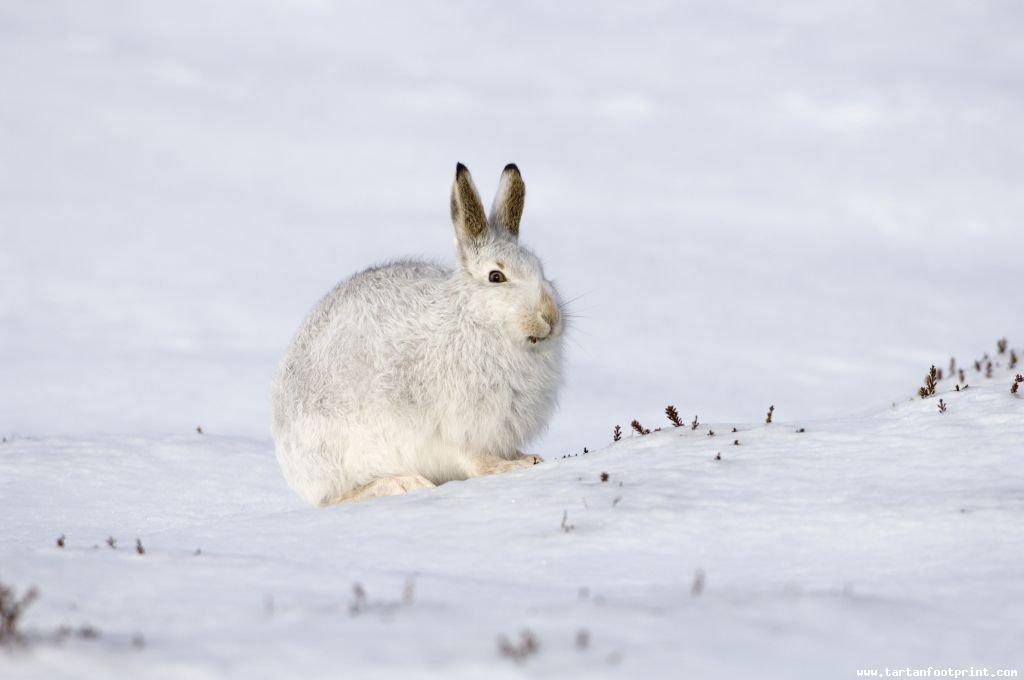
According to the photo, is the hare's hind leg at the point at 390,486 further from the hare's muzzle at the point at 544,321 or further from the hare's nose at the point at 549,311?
the hare's nose at the point at 549,311

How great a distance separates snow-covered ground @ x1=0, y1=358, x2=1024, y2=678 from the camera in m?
4.66

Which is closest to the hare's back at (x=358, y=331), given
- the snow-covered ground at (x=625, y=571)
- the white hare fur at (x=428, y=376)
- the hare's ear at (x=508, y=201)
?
the white hare fur at (x=428, y=376)

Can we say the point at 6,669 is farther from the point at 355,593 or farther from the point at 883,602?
the point at 883,602

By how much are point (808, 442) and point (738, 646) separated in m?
4.14

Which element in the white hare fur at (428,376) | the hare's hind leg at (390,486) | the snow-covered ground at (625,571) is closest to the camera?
the snow-covered ground at (625,571)

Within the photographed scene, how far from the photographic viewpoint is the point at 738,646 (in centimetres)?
474

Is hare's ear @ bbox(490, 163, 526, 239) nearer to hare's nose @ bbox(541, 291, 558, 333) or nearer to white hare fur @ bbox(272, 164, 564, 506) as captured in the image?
white hare fur @ bbox(272, 164, 564, 506)

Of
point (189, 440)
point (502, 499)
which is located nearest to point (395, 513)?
point (502, 499)

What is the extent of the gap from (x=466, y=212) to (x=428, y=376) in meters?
1.28

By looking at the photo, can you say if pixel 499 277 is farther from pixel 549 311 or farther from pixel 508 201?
pixel 508 201

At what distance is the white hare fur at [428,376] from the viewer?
9.01m

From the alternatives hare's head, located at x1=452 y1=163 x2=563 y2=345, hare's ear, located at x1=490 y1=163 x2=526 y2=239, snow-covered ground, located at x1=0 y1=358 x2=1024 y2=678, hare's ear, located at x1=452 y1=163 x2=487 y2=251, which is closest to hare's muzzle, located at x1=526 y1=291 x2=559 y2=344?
hare's head, located at x1=452 y1=163 x2=563 y2=345

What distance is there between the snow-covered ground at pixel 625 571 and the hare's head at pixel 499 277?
110cm

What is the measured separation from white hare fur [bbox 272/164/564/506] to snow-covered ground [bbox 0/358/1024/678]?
30.1 inches
